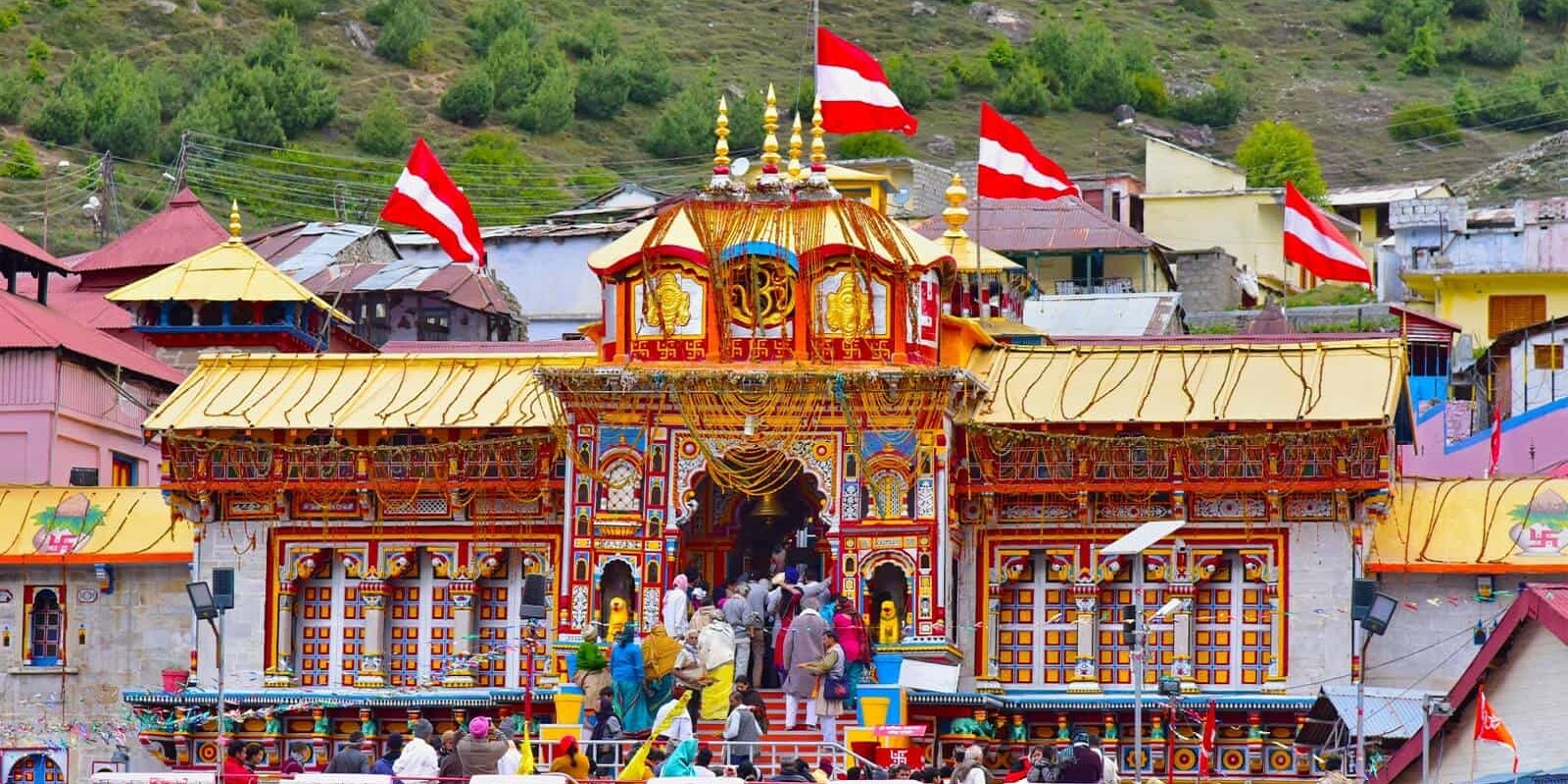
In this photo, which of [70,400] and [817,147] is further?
[70,400]

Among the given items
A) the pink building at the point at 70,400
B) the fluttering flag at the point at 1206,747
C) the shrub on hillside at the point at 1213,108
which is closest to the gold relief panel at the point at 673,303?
the fluttering flag at the point at 1206,747

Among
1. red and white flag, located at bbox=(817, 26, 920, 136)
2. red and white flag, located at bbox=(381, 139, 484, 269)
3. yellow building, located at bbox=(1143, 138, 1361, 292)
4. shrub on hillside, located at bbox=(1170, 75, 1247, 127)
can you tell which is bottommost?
red and white flag, located at bbox=(381, 139, 484, 269)

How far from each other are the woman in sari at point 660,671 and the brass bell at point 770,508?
5.74 metres

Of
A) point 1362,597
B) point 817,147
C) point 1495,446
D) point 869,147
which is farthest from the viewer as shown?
point 869,147

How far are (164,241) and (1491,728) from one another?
158ft

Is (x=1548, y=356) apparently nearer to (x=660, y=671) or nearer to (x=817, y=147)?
(x=817, y=147)

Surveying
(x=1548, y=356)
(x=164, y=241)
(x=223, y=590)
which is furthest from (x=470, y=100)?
(x=223, y=590)

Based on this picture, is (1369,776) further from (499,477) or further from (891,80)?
(891,80)

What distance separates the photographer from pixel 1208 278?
103 m

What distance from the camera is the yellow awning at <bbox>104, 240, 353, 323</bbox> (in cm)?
7650

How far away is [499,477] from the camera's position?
6512cm

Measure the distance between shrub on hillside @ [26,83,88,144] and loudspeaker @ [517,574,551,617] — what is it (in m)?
70.3

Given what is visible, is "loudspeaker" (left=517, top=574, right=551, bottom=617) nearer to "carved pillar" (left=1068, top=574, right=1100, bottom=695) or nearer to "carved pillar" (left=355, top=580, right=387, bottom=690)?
"carved pillar" (left=355, top=580, right=387, bottom=690)

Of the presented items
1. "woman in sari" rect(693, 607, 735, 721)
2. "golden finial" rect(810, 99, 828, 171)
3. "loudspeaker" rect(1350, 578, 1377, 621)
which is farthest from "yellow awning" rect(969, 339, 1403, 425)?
"woman in sari" rect(693, 607, 735, 721)
